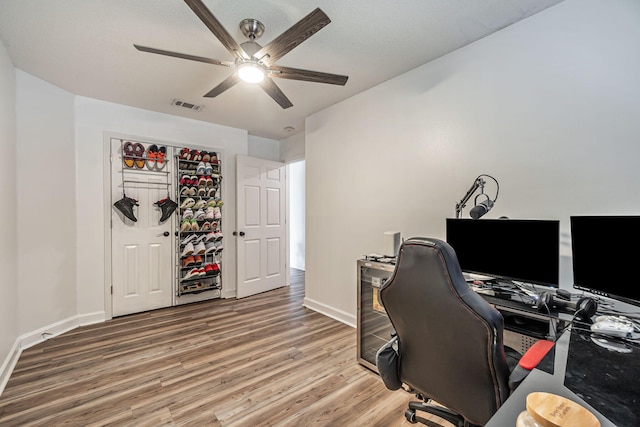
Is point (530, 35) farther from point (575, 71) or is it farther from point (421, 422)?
point (421, 422)

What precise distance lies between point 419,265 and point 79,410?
238 cm

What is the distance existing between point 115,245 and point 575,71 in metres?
4.69

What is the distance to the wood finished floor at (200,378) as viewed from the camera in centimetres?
180

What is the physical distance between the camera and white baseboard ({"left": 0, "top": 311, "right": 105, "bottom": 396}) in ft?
7.30

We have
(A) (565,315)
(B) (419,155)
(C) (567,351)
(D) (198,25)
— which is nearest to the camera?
(C) (567,351)

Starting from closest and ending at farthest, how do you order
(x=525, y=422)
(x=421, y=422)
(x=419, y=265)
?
(x=525, y=422) < (x=419, y=265) < (x=421, y=422)

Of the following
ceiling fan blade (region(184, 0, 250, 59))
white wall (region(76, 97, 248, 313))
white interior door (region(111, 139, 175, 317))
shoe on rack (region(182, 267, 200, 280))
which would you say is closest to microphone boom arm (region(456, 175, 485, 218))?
ceiling fan blade (region(184, 0, 250, 59))

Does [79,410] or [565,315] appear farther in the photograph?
[79,410]

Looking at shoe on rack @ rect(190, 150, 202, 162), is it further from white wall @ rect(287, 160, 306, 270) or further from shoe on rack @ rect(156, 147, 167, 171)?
white wall @ rect(287, 160, 306, 270)

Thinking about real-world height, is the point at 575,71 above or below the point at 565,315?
above

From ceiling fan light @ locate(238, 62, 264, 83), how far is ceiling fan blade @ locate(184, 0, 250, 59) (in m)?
0.06

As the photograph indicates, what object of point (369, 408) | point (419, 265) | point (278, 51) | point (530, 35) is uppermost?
point (530, 35)

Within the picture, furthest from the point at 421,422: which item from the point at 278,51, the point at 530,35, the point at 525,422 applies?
the point at 530,35

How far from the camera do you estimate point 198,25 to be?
204cm
